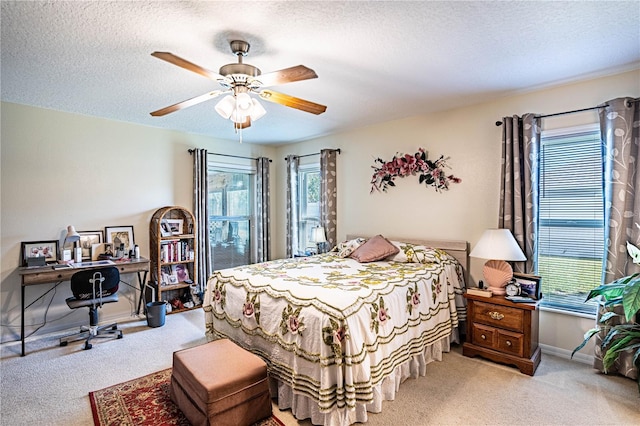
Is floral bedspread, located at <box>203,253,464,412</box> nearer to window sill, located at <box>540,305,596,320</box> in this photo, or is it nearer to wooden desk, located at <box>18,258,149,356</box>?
window sill, located at <box>540,305,596,320</box>

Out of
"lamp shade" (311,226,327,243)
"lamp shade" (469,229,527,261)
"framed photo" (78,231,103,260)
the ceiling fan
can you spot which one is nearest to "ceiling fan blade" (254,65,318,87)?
the ceiling fan

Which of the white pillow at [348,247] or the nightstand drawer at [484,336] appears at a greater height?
the white pillow at [348,247]

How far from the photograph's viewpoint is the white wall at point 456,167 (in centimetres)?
292

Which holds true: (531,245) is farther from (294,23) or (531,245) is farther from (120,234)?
(120,234)

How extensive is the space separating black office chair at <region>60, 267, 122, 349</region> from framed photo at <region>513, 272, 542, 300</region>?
4.10 m

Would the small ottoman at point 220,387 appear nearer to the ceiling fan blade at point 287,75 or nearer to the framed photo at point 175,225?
the ceiling fan blade at point 287,75

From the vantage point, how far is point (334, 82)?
2918 millimetres

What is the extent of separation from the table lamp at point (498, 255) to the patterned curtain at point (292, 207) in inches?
122

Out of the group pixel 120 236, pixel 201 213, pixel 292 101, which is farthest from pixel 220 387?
pixel 201 213

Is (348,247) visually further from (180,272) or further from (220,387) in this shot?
(180,272)

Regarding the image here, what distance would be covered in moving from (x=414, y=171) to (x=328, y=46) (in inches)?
85.4

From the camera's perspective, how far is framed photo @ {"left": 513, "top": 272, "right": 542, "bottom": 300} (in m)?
2.80

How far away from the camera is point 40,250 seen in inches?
140

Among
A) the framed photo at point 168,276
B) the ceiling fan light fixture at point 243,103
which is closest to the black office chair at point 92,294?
the framed photo at point 168,276
